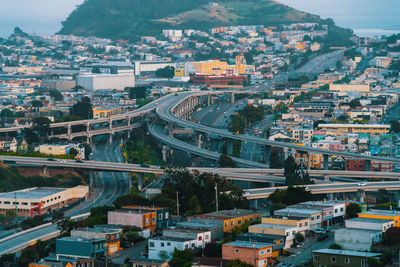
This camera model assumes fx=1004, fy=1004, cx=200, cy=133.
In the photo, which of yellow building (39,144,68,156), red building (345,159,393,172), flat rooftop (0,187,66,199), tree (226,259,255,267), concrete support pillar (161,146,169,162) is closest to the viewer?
tree (226,259,255,267)

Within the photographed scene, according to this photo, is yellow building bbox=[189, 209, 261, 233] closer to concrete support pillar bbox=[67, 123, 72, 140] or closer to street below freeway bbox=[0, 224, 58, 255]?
street below freeway bbox=[0, 224, 58, 255]

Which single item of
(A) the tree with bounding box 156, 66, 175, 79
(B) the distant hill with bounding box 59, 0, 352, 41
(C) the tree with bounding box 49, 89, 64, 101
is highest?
(B) the distant hill with bounding box 59, 0, 352, 41

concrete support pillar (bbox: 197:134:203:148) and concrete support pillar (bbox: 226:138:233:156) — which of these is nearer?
concrete support pillar (bbox: 226:138:233:156)

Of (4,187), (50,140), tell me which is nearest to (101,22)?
(50,140)

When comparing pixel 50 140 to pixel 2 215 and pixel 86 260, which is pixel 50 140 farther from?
pixel 86 260

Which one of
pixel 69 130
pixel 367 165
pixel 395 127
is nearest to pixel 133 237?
pixel 367 165

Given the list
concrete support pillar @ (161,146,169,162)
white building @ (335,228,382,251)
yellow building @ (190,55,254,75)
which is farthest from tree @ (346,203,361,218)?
yellow building @ (190,55,254,75)
